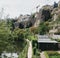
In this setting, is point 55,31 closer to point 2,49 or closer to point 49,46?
point 49,46

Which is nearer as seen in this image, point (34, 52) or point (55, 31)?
point (34, 52)


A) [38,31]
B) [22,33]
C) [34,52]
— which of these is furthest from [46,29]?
[34,52]

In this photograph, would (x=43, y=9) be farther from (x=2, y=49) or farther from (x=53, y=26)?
(x=2, y=49)

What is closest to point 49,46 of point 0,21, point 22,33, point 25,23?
point 0,21

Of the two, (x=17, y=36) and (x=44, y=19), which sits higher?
(x=44, y=19)

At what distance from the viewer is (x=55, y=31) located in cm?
5678

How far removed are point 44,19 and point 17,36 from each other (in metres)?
17.4

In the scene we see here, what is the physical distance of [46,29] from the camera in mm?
62969

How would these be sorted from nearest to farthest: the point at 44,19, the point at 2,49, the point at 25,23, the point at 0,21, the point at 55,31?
the point at 2,49 → the point at 0,21 → the point at 55,31 → the point at 44,19 → the point at 25,23

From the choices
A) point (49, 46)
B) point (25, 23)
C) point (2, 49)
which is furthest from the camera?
point (25, 23)

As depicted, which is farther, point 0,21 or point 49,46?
point 49,46

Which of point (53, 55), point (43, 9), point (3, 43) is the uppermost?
point (43, 9)

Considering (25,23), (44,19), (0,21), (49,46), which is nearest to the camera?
(0,21)

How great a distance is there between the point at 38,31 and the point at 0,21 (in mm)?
42919
